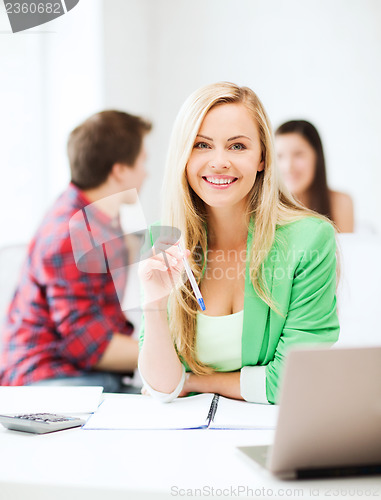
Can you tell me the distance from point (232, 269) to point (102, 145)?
106 cm

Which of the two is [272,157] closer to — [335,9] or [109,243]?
[109,243]

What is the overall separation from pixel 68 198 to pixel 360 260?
3.32 feet

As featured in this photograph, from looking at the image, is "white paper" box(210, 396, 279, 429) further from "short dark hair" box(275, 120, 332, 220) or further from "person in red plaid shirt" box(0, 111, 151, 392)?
"short dark hair" box(275, 120, 332, 220)

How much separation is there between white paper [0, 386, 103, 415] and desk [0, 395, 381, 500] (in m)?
0.15

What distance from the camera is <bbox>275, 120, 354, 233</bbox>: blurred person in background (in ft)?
7.95

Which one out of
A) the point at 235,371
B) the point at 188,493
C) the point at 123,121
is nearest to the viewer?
the point at 188,493

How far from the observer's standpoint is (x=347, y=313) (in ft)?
6.47

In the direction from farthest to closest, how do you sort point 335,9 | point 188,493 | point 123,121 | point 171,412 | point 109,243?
1. point 335,9
2. point 123,121
3. point 109,243
4. point 171,412
5. point 188,493

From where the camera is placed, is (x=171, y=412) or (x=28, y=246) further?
(x=28, y=246)

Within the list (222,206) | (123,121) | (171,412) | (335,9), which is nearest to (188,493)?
(171,412)

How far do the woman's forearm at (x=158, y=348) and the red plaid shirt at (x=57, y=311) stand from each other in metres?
0.70

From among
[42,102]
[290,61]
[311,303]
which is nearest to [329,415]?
[311,303]

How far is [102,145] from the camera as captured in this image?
7.41 ft

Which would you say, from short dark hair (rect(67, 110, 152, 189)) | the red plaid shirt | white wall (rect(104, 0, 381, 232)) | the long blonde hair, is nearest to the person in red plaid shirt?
the red plaid shirt
